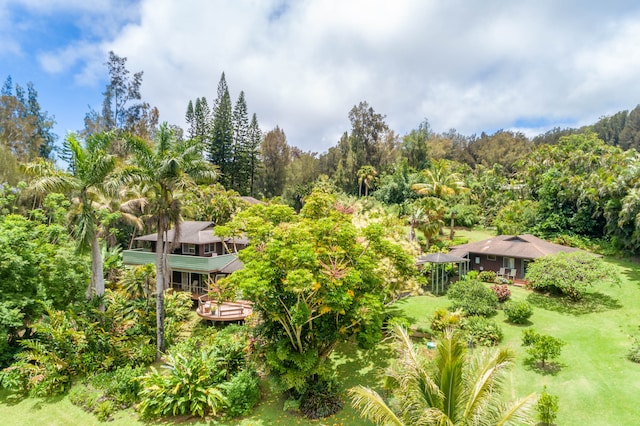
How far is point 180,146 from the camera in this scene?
15.8m

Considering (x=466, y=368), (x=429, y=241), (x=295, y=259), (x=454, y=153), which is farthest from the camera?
(x=454, y=153)

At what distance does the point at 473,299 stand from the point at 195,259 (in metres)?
17.2

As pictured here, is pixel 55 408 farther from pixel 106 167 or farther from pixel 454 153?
pixel 454 153

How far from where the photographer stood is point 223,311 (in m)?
19.9

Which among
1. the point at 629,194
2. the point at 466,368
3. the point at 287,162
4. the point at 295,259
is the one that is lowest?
the point at 466,368

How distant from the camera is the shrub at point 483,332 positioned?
1545cm

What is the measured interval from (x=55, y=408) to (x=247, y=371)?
7.15 meters

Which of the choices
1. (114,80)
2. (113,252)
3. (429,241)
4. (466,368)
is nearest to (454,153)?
(429,241)

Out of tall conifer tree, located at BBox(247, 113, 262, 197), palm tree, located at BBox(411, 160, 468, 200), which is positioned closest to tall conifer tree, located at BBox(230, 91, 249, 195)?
tall conifer tree, located at BBox(247, 113, 262, 197)

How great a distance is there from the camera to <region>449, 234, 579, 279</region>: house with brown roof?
24.0 metres

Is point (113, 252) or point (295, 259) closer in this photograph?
point (295, 259)

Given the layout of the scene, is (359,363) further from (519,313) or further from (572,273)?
(572,273)

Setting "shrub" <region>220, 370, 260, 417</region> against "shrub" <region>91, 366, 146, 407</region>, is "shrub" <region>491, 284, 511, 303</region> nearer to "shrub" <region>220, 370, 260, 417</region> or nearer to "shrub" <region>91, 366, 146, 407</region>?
"shrub" <region>220, 370, 260, 417</region>

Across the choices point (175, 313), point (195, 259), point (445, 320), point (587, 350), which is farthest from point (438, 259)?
point (175, 313)
